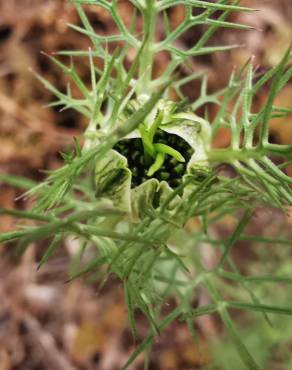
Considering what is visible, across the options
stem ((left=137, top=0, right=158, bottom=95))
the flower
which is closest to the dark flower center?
the flower

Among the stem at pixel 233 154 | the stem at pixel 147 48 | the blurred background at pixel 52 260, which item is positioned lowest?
the blurred background at pixel 52 260

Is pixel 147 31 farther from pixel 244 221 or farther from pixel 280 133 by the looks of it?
pixel 280 133

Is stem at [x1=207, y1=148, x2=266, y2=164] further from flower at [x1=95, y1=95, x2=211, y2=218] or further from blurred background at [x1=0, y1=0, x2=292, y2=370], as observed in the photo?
blurred background at [x1=0, y1=0, x2=292, y2=370]

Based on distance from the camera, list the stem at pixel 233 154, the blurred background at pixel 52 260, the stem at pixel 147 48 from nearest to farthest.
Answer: the stem at pixel 233 154 → the stem at pixel 147 48 → the blurred background at pixel 52 260

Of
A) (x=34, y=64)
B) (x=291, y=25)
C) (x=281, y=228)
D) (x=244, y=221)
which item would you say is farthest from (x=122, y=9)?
(x=244, y=221)

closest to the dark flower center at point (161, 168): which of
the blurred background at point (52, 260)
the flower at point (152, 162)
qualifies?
the flower at point (152, 162)

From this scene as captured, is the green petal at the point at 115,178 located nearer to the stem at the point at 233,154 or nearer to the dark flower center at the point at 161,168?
the dark flower center at the point at 161,168

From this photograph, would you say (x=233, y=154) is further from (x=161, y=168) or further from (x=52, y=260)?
(x=52, y=260)
